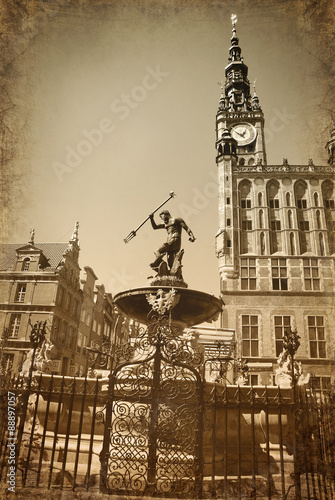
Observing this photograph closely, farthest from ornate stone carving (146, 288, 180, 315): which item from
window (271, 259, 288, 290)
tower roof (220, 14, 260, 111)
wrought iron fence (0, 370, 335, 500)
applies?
tower roof (220, 14, 260, 111)

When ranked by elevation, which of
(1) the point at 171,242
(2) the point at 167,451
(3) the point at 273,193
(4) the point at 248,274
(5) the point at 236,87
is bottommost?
(2) the point at 167,451

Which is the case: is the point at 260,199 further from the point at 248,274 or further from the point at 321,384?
the point at 321,384

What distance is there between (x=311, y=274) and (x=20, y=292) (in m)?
17.6

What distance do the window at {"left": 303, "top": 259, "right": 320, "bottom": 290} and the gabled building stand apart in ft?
49.8

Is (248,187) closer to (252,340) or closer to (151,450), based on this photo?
(252,340)

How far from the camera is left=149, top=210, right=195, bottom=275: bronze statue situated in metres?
Answer: 7.66

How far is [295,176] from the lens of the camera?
2359cm

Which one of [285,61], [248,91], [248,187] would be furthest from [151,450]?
[248,91]

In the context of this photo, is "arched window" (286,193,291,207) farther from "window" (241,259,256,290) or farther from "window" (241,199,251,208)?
"window" (241,259,256,290)

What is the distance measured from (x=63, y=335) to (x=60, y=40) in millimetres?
16649

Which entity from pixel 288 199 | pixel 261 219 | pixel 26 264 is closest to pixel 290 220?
pixel 288 199

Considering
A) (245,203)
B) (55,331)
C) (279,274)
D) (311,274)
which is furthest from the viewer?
(245,203)

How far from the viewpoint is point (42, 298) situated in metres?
19.3

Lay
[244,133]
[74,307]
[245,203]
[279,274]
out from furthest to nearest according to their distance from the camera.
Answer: [244,133], [245,203], [74,307], [279,274]
